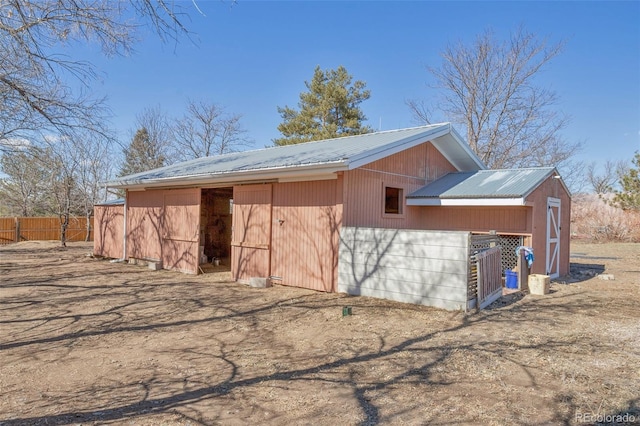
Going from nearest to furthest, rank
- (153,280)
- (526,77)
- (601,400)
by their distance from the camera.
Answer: (601,400), (153,280), (526,77)

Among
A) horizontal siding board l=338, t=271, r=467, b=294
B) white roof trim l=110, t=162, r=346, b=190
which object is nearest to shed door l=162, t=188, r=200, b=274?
white roof trim l=110, t=162, r=346, b=190

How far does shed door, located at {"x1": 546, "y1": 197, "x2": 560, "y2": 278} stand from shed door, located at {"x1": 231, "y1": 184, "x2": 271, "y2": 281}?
7069 mm

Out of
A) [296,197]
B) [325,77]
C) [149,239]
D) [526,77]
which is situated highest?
[325,77]

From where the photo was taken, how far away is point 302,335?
5.33 meters

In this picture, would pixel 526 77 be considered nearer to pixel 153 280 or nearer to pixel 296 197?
pixel 296 197

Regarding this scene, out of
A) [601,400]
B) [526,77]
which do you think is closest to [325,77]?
[526,77]

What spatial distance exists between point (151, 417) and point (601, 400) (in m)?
3.77

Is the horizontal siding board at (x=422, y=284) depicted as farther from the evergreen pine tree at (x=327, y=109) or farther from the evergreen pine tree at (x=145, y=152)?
the evergreen pine tree at (x=145, y=152)

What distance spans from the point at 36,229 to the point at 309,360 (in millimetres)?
23958

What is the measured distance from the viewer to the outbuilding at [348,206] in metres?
8.03

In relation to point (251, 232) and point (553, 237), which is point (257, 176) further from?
point (553, 237)

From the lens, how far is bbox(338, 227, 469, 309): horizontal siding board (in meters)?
6.43

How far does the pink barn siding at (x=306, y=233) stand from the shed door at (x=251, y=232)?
0.22 m

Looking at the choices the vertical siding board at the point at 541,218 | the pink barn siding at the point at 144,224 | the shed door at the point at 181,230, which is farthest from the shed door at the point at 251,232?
the vertical siding board at the point at 541,218
